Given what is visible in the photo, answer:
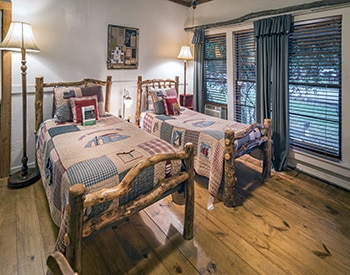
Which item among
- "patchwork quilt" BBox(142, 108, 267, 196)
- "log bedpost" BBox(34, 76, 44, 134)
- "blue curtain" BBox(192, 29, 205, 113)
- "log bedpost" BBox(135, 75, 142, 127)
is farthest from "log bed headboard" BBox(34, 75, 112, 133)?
"blue curtain" BBox(192, 29, 205, 113)

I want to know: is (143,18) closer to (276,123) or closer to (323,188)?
(276,123)

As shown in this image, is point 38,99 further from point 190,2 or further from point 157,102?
point 190,2

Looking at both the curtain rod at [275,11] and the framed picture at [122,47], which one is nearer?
the curtain rod at [275,11]

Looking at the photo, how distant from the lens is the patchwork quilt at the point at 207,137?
7.54ft

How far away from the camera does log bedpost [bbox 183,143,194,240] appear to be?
1781 mm

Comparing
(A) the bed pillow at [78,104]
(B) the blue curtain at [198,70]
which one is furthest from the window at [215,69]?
(A) the bed pillow at [78,104]

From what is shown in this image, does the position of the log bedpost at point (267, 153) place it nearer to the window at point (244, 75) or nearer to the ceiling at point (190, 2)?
the window at point (244, 75)

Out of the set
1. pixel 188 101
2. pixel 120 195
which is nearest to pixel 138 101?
pixel 188 101

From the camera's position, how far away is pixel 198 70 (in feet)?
14.1

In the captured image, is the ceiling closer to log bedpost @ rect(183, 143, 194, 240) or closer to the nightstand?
the nightstand

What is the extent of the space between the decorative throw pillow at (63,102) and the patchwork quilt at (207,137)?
1.11 m

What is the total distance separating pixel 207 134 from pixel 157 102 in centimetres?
134

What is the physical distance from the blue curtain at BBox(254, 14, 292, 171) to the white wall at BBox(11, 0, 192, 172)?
5.58 feet

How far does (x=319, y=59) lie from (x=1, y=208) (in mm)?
3864
